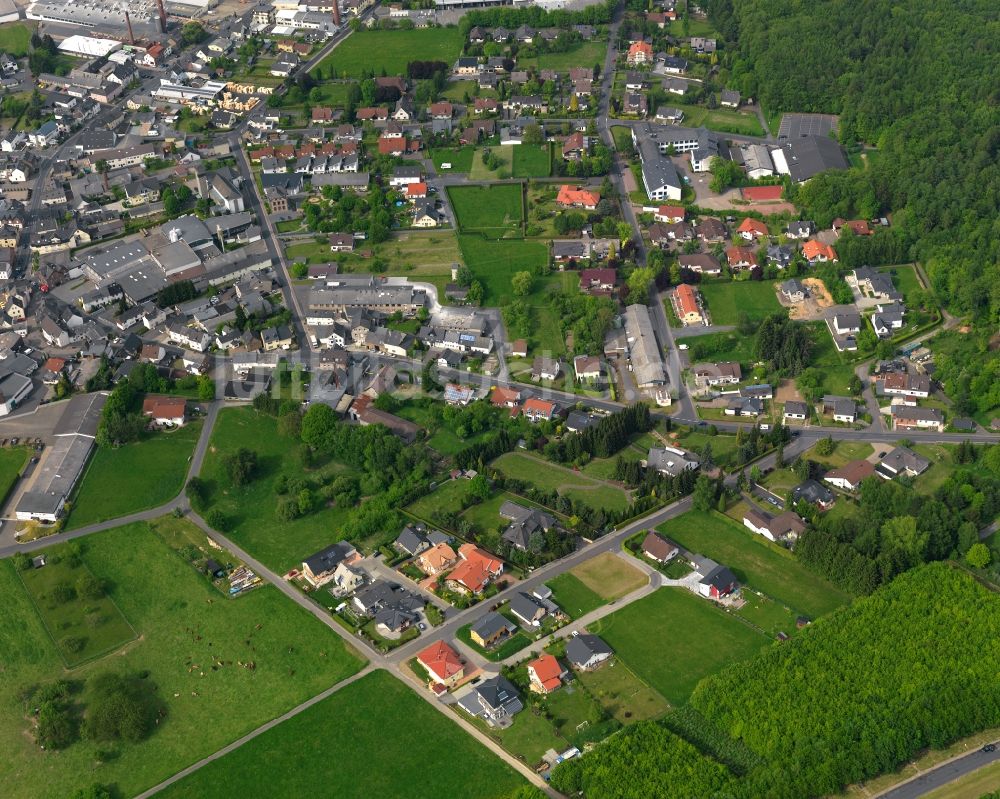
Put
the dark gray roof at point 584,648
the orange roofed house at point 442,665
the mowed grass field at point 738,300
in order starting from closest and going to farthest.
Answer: the orange roofed house at point 442,665
the dark gray roof at point 584,648
the mowed grass field at point 738,300

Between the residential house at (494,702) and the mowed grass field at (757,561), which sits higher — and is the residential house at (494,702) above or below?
below

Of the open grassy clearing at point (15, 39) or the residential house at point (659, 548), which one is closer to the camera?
the residential house at point (659, 548)

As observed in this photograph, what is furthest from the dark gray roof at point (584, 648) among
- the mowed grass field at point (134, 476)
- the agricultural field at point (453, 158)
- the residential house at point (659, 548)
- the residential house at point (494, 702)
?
the agricultural field at point (453, 158)

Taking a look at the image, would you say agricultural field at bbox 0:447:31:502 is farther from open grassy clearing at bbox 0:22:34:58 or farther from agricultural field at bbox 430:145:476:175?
open grassy clearing at bbox 0:22:34:58

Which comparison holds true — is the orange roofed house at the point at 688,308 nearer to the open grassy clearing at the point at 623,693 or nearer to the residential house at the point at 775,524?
the residential house at the point at 775,524

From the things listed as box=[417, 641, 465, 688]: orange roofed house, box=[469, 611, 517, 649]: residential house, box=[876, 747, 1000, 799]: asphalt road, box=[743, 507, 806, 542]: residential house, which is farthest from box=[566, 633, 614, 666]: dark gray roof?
box=[876, 747, 1000, 799]: asphalt road

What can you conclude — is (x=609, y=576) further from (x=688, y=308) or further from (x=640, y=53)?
(x=640, y=53)

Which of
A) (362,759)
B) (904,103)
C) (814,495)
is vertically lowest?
(362,759)

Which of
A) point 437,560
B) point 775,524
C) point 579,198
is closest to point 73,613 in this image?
point 437,560
